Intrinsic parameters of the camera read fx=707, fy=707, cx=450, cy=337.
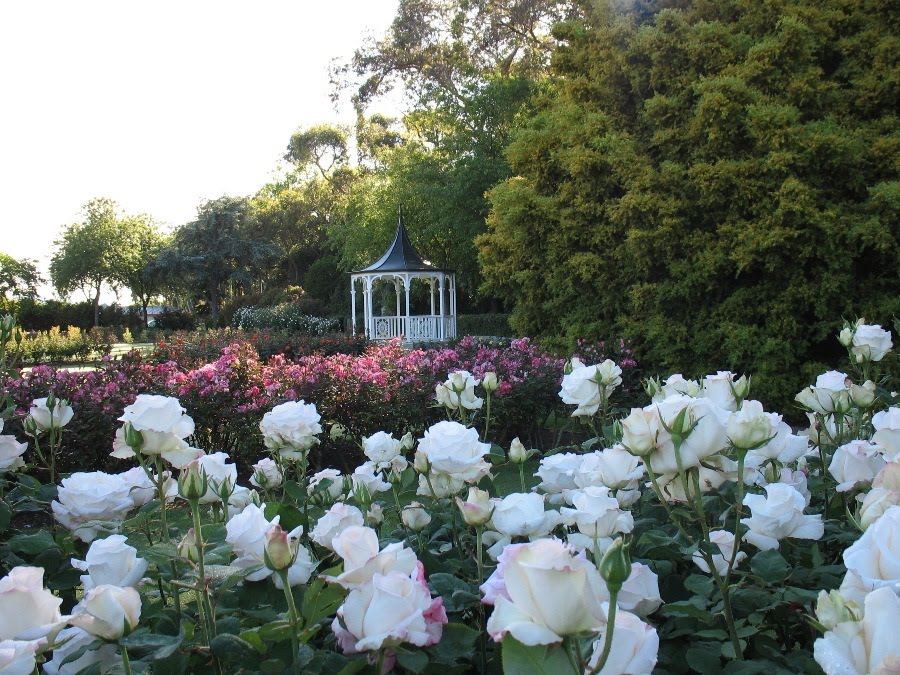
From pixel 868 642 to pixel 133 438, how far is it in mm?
1083

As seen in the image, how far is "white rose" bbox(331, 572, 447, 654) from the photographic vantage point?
80 centimetres

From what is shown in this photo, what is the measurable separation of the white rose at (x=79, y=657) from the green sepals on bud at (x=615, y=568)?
651mm

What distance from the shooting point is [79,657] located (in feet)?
2.99

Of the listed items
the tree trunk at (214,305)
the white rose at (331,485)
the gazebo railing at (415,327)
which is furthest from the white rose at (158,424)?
the tree trunk at (214,305)

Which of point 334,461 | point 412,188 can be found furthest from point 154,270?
point 334,461

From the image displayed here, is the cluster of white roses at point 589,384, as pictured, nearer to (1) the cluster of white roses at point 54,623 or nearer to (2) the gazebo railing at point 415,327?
(1) the cluster of white roses at point 54,623

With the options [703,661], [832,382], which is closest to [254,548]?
[703,661]

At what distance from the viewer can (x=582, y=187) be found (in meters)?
8.22

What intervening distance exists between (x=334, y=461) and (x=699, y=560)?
503 centimetres

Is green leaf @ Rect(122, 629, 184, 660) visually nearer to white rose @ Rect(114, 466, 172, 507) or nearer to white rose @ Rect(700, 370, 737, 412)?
white rose @ Rect(114, 466, 172, 507)

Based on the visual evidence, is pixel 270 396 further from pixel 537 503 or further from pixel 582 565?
pixel 582 565

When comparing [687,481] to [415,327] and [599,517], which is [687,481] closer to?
[599,517]

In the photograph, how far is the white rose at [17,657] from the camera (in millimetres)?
721

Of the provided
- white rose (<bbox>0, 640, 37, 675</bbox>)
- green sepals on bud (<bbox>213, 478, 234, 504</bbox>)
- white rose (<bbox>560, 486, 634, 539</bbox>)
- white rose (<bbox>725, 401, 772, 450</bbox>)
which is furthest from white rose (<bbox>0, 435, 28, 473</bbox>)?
white rose (<bbox>725, 401, 772, 450</bbox>)
